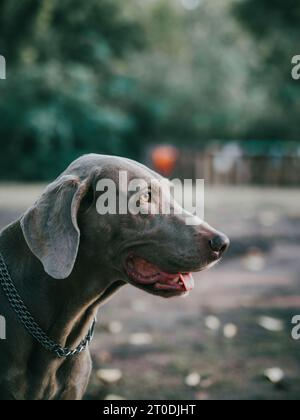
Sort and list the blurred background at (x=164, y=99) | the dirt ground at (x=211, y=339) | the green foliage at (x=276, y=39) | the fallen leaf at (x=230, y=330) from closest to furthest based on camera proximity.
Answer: the dirt ground at (x=211, y=339)
the fallen leaf at (x=230, y=330)
the green foliage at (x=276, y=39)
the blurred background at (x=164, y=99)

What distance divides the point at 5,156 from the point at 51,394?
957 inches

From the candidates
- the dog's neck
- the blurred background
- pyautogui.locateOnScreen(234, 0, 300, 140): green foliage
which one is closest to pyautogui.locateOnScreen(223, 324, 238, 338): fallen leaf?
the dog's neck

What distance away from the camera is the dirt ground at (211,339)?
4152 mm

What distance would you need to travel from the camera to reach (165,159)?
27.8 meters

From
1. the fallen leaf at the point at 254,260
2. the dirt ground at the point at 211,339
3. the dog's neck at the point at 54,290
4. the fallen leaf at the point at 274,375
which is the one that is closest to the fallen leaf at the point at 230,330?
the dirt ground at the point at 211,339

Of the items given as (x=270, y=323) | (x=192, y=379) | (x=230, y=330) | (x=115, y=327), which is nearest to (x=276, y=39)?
(x=270, y=323)

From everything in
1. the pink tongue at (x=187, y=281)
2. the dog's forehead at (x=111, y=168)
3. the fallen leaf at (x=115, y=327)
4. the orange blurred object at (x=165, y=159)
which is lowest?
the fallen leaf at (x=115, y=327)

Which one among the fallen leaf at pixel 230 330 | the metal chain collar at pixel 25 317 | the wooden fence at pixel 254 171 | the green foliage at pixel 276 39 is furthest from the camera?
the wooden fence at pixel 254 171

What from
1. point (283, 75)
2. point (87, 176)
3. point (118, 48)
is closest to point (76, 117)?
point (118, 48)

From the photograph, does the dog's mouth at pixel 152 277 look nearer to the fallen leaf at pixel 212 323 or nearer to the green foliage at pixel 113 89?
the fallen leaf at pixel 212 323

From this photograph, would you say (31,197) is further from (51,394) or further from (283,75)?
(51,394)

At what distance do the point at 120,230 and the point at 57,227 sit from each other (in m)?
0.27

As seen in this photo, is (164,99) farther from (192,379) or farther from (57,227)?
(57,227)

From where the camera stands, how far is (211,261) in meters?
2.69
